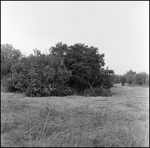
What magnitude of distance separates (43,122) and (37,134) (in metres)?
0.46

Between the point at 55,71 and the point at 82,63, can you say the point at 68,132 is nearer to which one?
the point at 55,71

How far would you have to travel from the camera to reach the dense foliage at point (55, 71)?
6.79 metres

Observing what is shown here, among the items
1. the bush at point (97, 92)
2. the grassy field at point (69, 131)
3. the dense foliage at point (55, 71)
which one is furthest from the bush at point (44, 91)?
the grassy field at point (69, 131)

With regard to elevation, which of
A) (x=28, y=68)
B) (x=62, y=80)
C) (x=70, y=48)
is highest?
(x=70, y=48)

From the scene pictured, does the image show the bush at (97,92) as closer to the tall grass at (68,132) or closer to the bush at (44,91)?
the bush at (44,91)

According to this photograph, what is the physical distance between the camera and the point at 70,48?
376 inches

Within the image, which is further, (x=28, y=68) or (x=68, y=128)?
(x=28, y=68)

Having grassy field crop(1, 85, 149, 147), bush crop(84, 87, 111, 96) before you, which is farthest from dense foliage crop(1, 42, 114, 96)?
grassy field crop(1, 85, 149, 147)

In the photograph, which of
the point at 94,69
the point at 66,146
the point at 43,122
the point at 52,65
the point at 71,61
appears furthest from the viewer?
the point at 94,69

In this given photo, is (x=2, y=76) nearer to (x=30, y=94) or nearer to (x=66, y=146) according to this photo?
(x=30, y=94)

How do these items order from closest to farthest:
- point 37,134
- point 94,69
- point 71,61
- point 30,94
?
point 37,134
point 30,94
point 71,61
point 94,69

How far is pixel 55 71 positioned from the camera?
7.43 metres

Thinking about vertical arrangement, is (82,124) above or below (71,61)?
below

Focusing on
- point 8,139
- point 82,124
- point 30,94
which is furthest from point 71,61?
point 8,139
